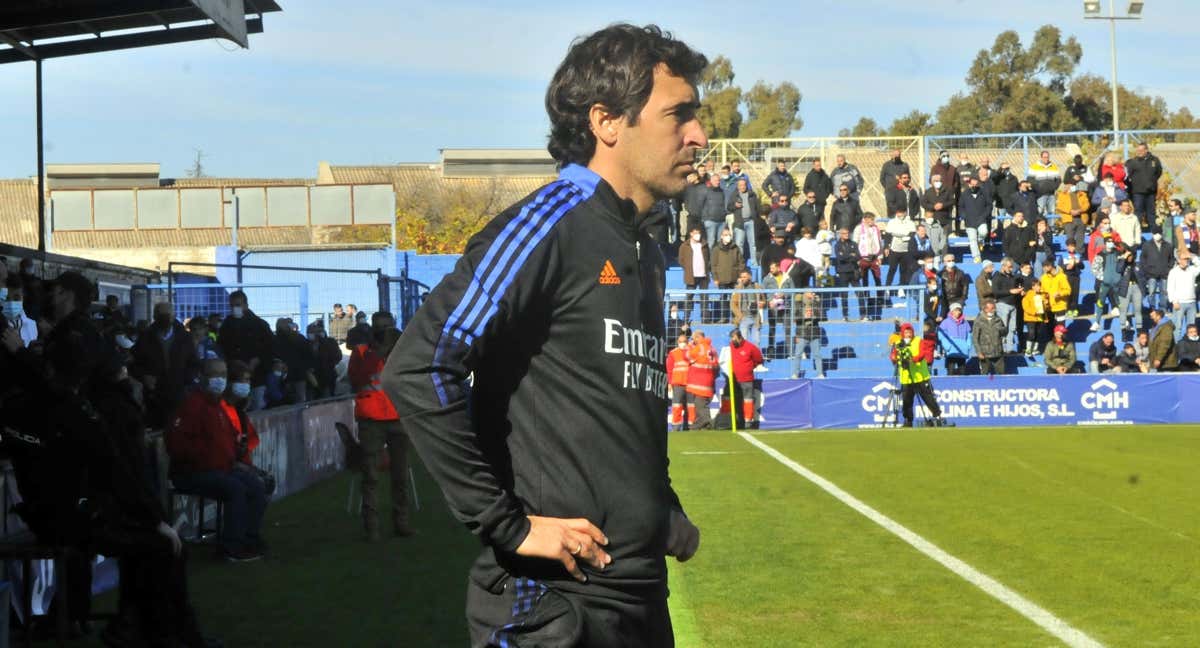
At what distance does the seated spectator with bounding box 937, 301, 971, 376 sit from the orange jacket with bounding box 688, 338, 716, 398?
5645 millimetres

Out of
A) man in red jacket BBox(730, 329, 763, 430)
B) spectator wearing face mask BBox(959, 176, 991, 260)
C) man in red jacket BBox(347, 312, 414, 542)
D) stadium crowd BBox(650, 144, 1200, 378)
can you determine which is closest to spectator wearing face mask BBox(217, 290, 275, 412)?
man in red jacket BBox(347, 312, 414, 542)

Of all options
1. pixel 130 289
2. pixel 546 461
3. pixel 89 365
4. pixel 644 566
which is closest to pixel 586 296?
pixel 546 461

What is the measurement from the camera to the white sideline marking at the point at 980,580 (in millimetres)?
8406

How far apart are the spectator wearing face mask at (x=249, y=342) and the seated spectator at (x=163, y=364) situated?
101 inches

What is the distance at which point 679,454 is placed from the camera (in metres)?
22.6

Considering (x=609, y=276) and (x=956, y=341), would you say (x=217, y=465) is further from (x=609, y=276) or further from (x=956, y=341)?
(x=956, y=341)

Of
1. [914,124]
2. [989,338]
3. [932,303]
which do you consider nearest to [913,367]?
[989,338]

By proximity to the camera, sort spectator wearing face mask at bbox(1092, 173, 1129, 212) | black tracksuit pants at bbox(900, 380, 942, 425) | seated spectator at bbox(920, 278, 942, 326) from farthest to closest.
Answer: spectator wearing face mask at bbox(1092, 173, 1129, 212)
seated spectator at bbox(920, 278, 942, 326)
black tracksuit pants at bbox(900, 380, 942, 425)

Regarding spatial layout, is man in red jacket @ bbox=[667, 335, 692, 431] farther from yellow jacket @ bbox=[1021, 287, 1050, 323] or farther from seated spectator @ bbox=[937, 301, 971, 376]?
yellow jacket @ bbox=[1021, 287, 1050, 323]

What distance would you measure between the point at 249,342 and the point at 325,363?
10.7 feet

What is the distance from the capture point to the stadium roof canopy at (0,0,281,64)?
49.4ft

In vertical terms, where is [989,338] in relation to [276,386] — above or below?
above

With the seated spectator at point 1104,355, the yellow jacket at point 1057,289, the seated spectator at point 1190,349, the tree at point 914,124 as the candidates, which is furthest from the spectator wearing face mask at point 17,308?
the tree at point 914,124

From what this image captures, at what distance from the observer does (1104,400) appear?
2997 centimetres
